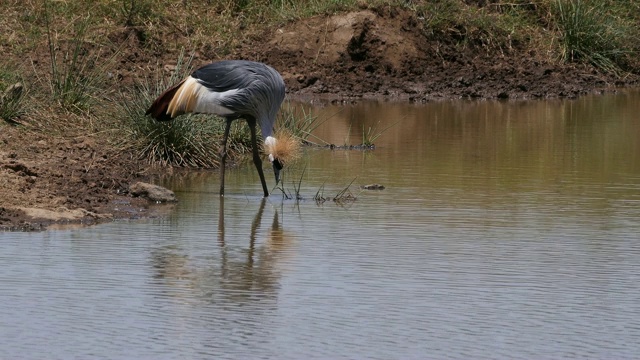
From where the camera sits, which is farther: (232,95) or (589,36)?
(589,36)

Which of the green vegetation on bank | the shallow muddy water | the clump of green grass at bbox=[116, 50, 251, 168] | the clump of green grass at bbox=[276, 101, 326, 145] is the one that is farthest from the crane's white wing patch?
the green vegetation on bank

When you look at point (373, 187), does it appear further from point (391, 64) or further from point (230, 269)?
point (391, 64)

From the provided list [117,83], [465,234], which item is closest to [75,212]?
[465,234]

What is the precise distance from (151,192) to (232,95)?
1351 millimetres

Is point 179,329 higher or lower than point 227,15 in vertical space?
lower

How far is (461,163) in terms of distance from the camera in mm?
13328

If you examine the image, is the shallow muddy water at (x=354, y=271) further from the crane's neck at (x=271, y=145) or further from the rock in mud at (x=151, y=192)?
the crane's neck at (x=271, y=145)

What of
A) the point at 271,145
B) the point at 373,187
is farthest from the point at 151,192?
the point at 373,187

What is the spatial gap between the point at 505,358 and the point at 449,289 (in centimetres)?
137

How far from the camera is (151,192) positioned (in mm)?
10766

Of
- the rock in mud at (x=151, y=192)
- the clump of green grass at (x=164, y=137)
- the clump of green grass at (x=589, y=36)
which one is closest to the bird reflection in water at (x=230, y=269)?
the rock in mud at (x=151, y=192)

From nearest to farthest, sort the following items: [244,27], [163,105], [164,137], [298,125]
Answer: [163,105]
[164,137]
[298,125]
[244,27]

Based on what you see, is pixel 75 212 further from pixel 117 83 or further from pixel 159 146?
pixel 117 83

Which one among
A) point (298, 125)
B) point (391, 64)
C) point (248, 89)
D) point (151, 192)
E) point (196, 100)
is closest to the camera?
point (151, 192)
